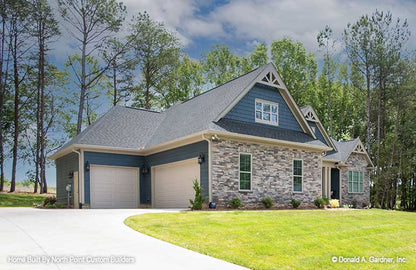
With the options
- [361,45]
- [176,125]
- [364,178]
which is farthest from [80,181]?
[361,45]

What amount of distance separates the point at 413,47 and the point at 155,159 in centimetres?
2164

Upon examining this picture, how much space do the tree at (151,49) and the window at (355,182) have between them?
59.8 ft

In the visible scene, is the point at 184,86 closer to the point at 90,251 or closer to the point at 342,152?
the point at 342,152

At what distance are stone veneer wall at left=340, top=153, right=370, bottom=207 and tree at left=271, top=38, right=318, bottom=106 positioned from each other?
43.9 feet

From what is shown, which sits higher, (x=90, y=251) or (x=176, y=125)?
(x=176, y=125)

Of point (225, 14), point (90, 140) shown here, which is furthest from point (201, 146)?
point (225, 14)

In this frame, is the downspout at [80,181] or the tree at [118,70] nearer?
the downspout at [80,181]

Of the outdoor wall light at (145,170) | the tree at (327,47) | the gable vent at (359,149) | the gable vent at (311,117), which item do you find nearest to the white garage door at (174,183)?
the outdoor wall light at (145,170)

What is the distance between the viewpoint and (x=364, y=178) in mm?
28141

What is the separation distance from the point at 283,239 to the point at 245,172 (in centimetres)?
890

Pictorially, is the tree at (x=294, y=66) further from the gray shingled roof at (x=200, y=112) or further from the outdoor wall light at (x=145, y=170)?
the outdoor wall light at (x=145, y=170)

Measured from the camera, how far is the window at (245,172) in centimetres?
1744

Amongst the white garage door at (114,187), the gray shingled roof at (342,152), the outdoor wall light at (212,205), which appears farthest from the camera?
the gray shingled roof at (342,152)

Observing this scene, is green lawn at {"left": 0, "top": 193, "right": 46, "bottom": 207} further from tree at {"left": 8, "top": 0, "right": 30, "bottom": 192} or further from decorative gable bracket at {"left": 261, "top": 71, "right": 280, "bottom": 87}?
decorative gable bracket at {"left": 261, "top": 71, "right": 280, "bottom": 87}
